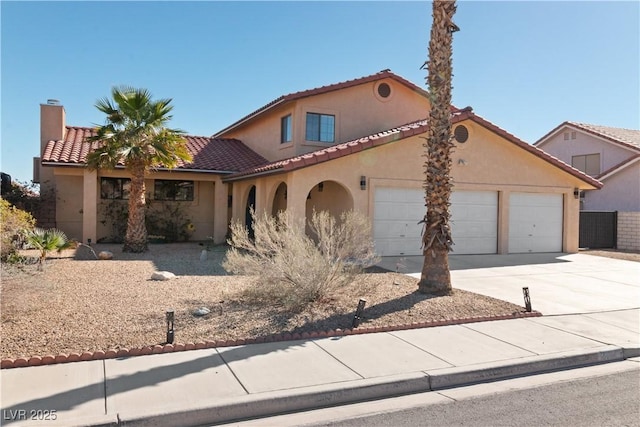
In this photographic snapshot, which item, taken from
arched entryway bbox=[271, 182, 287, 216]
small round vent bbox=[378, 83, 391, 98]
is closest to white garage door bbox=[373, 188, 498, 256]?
small round vent bbox=[378, 83, 391, 98]

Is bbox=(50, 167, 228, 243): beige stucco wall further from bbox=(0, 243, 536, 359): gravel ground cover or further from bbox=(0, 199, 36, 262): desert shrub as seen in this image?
bbox=(0, 243, 536, 359): gravel ground cover

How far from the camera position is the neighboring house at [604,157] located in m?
26.6

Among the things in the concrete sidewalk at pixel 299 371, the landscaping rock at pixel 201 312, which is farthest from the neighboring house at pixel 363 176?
the concrete sidewalk at pixel 299 371

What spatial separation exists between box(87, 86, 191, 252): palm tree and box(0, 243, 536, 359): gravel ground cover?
4.62 meters

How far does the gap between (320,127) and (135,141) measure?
6.64m

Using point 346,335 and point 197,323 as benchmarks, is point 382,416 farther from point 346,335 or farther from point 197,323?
point 197,323

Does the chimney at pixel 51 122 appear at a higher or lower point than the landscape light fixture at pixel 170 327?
higher

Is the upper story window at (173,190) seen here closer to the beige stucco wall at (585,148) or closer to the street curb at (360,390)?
the street curb at (360,390)

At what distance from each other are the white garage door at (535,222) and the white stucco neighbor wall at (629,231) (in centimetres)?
564

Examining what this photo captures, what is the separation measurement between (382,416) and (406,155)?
40.3 ft

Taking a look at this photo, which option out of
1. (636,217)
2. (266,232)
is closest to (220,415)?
(266,232)

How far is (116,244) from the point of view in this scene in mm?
19719

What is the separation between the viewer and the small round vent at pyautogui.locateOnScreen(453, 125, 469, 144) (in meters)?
17.2

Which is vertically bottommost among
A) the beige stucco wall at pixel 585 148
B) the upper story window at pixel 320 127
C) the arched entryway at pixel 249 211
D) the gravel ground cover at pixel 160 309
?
the gravel ground cover at pixel 160 309
